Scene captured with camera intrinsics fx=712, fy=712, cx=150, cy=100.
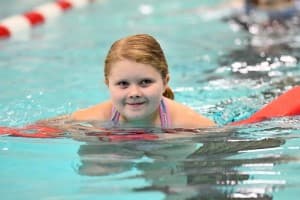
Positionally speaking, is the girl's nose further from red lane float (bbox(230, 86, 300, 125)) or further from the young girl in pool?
red lane float (bbox(230, 86, 300, 125))

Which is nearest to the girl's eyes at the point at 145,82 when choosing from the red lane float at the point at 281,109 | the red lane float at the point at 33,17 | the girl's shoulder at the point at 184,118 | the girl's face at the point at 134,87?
the girl's face at the point at 134,87

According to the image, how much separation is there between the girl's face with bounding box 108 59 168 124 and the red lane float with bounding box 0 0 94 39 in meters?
3.83

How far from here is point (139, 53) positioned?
8.18 ft

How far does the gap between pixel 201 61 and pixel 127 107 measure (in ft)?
7.64

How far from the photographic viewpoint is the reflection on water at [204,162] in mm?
2129

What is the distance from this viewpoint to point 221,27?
6.34 meters

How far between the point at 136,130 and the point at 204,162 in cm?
41

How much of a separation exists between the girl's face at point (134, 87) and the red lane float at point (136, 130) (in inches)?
3.2

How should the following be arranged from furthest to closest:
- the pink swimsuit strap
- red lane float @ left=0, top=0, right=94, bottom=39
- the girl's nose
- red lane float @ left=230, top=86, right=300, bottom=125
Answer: red lane float @ left=0, top=0, right=94, bottom=39 < red lane float @ left=230, top=86, right=300, bottom=125 < the pink swimsuit strap < the girl's nose

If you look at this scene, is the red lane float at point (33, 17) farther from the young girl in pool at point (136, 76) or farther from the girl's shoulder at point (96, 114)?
the young girl in pool at point (136, 76)

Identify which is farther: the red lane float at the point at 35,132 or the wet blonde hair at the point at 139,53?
the red lane float at the point at 35,132

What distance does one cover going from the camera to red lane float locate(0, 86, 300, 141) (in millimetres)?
2553

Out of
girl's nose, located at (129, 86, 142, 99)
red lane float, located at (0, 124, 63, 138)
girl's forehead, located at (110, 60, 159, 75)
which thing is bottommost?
red lane float, located at (0, 124, 63, 138)

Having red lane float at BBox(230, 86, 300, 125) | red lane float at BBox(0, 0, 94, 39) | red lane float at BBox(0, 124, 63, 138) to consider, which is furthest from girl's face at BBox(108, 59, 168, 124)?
red lane float at BBox(0, 0, 94, 39)
